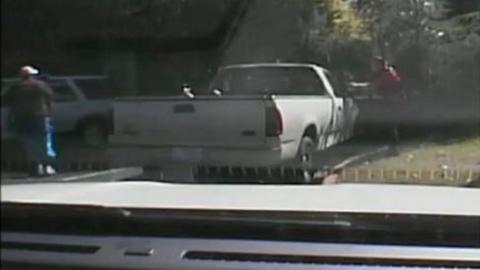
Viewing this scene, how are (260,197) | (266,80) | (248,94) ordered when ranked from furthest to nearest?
(248,94)
(266,80)
(260,197)

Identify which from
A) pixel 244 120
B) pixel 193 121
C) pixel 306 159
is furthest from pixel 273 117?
pixel 193 121

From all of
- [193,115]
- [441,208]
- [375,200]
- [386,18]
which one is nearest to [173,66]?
[193,115]

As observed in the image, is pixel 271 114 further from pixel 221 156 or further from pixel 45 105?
pixel 45 105

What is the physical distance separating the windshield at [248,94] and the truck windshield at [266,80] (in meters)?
0.01

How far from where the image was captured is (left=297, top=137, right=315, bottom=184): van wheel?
506cm

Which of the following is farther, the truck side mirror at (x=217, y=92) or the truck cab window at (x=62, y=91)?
the truck cab window at (x=62, y=91)

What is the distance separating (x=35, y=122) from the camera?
5.66 meters

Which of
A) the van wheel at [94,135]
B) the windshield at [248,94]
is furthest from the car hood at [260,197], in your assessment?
the van wheel at [94,135]

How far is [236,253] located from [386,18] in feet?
5.43

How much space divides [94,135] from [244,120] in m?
0.95

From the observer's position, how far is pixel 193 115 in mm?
5082

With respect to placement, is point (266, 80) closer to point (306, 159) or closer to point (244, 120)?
point (244, 120)

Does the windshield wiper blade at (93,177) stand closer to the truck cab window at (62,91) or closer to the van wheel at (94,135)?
the van wheel at (94,135)

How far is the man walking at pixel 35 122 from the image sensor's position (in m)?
5.48
